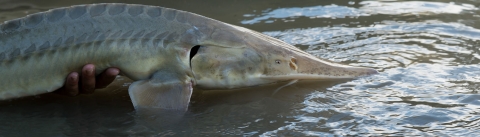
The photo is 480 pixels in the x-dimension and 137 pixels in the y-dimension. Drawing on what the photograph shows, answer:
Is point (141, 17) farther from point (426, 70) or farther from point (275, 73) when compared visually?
point (426, 70)

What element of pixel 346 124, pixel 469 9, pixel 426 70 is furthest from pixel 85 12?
pixel 469 9

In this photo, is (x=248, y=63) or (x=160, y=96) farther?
(x=248, y=63)

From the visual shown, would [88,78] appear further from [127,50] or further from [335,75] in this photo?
[335,75]

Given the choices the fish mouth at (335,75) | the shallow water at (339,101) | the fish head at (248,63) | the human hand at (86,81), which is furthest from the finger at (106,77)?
the fish mouth at (335,75)

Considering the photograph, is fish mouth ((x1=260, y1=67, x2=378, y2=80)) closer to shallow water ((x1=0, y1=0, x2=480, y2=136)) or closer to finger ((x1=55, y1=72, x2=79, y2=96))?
shallow water ((x1=0, y1=0, x2=480, y2=136))

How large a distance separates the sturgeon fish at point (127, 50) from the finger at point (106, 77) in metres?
0.03

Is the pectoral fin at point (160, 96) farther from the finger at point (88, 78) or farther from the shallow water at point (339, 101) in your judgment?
the finger at point (88, 78)

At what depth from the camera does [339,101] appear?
3553mm

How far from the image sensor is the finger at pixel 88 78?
3.43 m

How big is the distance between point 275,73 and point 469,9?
2.45 metres

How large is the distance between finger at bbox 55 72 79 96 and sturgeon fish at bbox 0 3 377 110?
0.04m

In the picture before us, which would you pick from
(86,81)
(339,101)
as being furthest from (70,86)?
(339,101)

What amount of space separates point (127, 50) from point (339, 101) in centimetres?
110

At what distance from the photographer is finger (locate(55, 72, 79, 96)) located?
3449 millimetres
